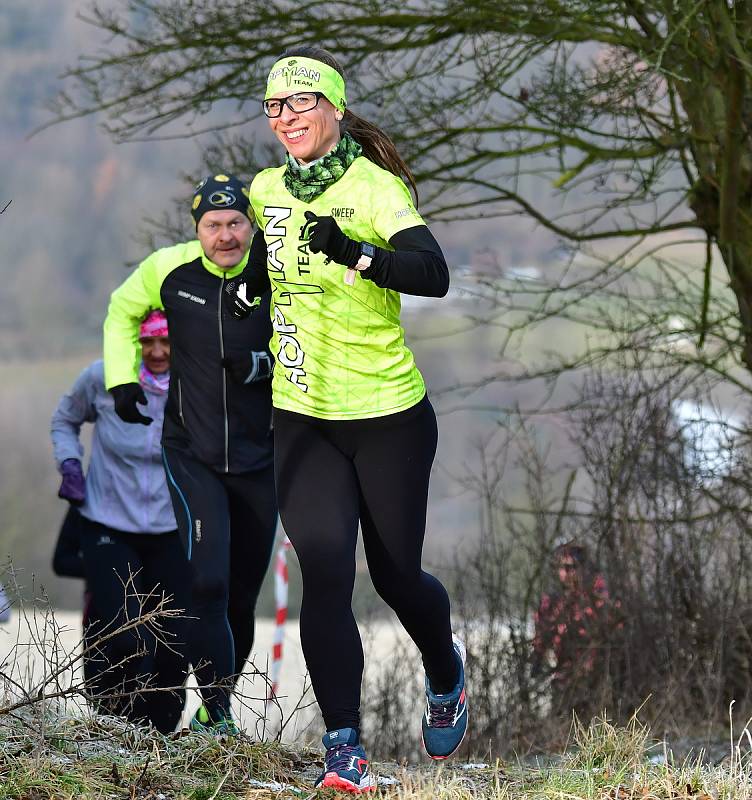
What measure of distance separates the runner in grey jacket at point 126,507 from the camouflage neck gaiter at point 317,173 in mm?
2007

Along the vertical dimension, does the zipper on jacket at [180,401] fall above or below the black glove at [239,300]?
below

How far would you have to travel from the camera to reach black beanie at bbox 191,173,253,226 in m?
4.96

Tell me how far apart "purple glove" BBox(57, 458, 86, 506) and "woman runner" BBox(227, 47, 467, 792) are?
2.37 meters

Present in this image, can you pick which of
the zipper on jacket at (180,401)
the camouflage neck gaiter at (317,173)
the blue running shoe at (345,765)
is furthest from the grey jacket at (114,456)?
the blue running shoe at (345,765)

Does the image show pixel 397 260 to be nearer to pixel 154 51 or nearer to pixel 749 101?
pixel 749 101

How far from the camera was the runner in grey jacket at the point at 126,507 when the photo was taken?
595 cm

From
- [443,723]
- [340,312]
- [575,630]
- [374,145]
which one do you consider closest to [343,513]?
[340,312]

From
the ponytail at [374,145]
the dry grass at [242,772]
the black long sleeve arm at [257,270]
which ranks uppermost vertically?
the ponytail at [374,145]

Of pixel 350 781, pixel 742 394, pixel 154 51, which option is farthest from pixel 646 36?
pixel 350 781

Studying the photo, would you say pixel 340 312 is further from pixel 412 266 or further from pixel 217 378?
pixel 217 378

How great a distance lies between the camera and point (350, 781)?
12.3 ft

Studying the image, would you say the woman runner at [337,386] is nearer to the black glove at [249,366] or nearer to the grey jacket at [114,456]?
the black glove at [249,366]

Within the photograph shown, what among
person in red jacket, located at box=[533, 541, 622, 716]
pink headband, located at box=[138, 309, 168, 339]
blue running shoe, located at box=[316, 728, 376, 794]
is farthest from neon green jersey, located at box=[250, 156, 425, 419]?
person in red jacket, located at box=[533, 541, 622, 716]

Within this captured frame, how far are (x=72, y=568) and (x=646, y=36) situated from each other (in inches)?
180
